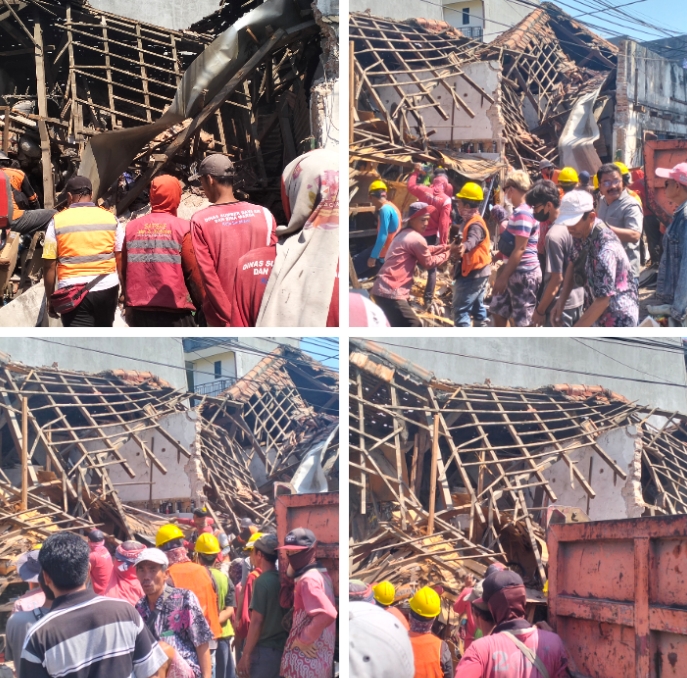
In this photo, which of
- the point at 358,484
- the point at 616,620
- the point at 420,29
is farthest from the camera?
the point at 420,29

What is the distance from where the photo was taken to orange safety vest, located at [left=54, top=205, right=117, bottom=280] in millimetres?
5445

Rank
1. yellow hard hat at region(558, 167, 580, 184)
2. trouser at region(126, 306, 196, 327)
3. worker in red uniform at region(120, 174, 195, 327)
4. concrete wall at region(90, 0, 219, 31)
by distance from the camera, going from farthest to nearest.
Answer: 1. concrete wall at region(90, 0, 219, 31)
2. yellow hard hat at region(558, 167, 580, 184)
3. trouser at region(126, 306, 196, 327)
4. worker in red uniform at region(120, 174, 195, 327)

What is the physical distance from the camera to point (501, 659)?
5043mm

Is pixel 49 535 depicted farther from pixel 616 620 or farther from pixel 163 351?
pixel 616 620

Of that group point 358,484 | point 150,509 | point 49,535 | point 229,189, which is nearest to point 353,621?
point 358,484

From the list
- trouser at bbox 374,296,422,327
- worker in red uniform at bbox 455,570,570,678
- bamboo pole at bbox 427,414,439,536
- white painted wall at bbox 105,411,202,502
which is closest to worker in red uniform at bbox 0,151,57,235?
white painted wall at bbox 105,411,202,502

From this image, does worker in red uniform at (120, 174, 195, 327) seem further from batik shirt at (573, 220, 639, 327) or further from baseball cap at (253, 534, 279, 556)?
batik shirt at (573, 220, 639, 327)

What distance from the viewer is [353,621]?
17.4ft

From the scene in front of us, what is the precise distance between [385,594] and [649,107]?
314cm

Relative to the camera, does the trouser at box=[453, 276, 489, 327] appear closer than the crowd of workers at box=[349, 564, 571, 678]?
No

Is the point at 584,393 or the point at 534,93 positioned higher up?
the point at 534,93

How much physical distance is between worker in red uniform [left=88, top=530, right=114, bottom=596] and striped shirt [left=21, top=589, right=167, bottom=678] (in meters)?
0.48

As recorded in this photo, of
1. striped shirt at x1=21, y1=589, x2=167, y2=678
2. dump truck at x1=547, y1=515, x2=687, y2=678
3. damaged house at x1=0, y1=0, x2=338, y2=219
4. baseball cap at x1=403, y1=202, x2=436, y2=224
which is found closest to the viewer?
striped shirt at x1=21, y1=589, x2=167, y2=678

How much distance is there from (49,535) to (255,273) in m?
1.76
